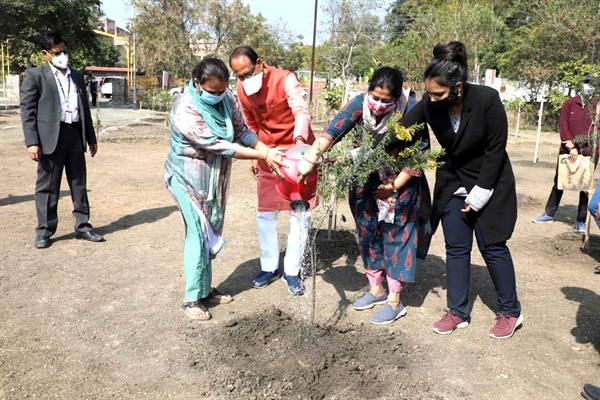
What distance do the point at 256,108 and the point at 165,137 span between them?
35.5 ft

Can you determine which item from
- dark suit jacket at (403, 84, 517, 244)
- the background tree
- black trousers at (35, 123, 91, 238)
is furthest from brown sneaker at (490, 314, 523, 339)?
the background tree

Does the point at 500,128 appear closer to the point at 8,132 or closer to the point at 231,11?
the point at 8,132

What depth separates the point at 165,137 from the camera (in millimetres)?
14320

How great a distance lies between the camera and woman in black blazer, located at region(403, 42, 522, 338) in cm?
306

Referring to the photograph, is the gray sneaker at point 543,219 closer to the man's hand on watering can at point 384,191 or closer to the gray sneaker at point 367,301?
the gray sneaker at point 367,301

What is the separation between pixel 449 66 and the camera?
9.63 feet

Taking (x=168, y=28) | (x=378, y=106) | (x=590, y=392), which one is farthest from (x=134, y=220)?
(x=168, y=28)

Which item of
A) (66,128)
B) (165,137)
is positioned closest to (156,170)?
(66,128)

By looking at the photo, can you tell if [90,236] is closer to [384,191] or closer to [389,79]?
[384,191]

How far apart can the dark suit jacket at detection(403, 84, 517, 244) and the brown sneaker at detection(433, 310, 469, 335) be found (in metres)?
0.61

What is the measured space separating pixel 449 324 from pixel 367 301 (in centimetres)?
61

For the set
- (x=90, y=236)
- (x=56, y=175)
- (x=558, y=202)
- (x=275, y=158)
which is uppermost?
(x=275, y=158)

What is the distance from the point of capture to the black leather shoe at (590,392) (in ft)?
8.98

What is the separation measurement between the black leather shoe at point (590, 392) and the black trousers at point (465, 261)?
0.72 meters
